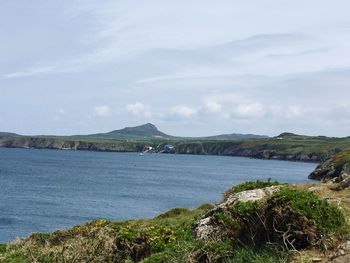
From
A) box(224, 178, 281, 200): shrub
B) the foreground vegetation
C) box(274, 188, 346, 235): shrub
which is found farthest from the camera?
box(224, 178, 281, 200): shrub

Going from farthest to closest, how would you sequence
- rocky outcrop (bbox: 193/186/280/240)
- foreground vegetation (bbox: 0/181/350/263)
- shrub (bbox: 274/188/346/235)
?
1. rocky outcrop (bbox: 193/186/280/240)
2. shrub (bbox: 274/188/346/235)
3. foreground vegetation (bbox: 0/181/350/263)

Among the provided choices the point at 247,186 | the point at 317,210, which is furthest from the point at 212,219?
the point at 247,186

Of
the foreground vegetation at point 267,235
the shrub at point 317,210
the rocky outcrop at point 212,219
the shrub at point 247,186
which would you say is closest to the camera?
the foreground vegetation at point 267,235

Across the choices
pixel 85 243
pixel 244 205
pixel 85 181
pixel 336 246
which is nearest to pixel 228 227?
pixel 244 205

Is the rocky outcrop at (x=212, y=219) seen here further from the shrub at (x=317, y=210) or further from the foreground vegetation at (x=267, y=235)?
the shrub at (x=317, y=210)

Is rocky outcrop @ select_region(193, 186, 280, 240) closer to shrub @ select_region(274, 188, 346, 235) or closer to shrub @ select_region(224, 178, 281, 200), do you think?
shrub @ select_region(274, 188, 346, 235)

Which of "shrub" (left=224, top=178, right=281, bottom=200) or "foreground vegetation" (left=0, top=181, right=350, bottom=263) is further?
"shrub" (left=224, top=178, right=281, bottom=200)

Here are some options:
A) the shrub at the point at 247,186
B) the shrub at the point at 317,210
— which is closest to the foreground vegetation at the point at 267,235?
the shrub at the point at 317,210

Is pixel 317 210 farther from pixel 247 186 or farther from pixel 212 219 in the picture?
pixel 247 186

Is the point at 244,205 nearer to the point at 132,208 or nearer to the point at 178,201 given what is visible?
the point at 132,208

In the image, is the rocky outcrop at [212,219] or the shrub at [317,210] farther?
the rocky outcrop at [212,219]

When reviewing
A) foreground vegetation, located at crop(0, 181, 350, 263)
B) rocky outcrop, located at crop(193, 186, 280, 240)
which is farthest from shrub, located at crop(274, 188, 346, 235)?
rocky outcrop, located at crop(193, 186, 280, 240)

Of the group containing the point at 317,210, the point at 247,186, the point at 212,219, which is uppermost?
the point at 317,210

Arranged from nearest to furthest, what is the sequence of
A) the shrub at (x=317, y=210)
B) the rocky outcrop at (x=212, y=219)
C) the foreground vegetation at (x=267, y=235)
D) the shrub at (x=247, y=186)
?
the foreground vegetation at (x=267, y=235) → the shrub at (x=317, y=210) → the rocky outcrop at (x=212, y=219) → the shrub at (x=247, y=186)
